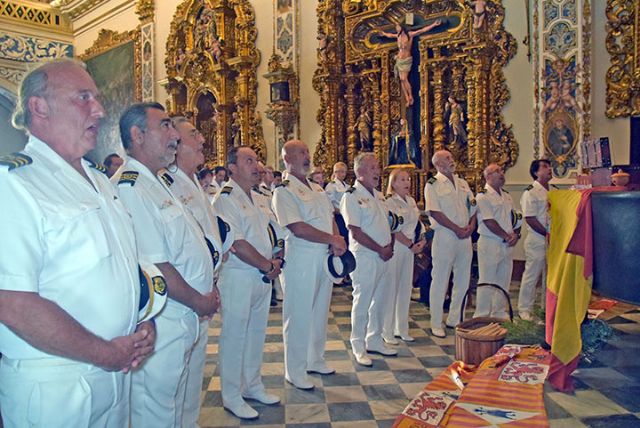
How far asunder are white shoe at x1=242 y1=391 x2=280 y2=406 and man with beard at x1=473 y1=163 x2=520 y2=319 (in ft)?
8.43

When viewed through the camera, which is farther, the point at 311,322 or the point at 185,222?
the point at 311,322

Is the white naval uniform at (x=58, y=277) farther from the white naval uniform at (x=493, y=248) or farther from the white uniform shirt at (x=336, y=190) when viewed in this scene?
the white uniform shirt at (x=336, y=190)

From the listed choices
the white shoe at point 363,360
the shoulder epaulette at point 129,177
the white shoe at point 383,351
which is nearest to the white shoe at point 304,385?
the white shoe at point 363,360

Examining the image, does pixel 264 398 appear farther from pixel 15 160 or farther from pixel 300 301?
pixel 15 160

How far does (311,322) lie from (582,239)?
1845mm

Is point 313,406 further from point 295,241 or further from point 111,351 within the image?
point 111,351

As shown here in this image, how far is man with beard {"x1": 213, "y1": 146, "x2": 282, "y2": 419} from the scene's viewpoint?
3113 millimetres

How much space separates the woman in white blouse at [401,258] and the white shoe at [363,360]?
0.56 meters

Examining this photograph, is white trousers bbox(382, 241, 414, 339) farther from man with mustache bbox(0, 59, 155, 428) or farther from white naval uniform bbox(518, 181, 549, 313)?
man with mustache bbox(0, 59, 155, 428)

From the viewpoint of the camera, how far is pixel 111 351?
150 cm

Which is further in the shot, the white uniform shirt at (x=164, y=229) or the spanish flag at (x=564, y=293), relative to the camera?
the spanish flag at (x=564, y=293)

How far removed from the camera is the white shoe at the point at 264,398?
3324mm

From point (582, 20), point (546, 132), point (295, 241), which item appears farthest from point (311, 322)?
point (582, 20)

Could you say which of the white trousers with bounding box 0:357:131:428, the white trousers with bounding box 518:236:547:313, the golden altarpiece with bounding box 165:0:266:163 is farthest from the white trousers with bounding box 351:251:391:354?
the golden altarpiece with bounding box 165:0:266:163
